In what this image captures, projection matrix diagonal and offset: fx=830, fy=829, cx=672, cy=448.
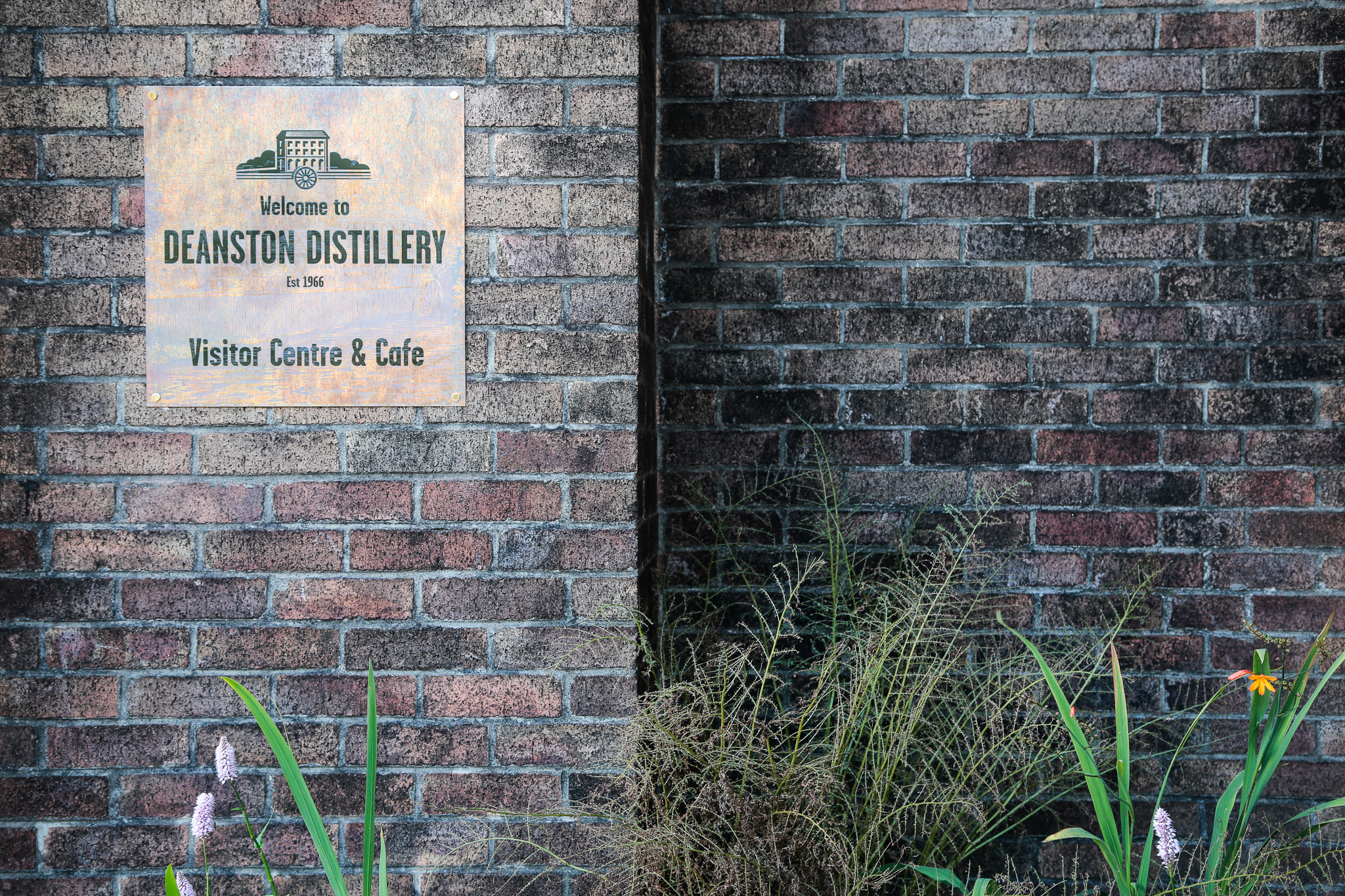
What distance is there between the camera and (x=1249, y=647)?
79.3 inches

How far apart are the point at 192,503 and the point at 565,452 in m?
0.79

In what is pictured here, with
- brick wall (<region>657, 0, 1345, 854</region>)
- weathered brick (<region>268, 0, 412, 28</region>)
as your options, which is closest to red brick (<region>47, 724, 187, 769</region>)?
brick wall (<region>657, 0, 1345, 854</region>)

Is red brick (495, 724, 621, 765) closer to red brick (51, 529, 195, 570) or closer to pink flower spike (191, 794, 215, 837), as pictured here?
pink flower spike (191, 794, 215, 837)

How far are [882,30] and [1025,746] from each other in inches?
67.9

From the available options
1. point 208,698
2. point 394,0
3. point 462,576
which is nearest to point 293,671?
point 208,698

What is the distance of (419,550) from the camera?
1734mm

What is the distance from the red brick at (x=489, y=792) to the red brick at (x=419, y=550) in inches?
17.3

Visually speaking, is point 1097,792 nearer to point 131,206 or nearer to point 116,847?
point 116,847

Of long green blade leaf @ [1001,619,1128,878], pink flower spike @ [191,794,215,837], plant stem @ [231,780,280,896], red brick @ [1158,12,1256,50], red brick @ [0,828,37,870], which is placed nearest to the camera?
plant stem @ [231,780,280,896]

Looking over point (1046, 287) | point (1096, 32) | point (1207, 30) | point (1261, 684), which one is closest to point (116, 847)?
point (1261, 684)

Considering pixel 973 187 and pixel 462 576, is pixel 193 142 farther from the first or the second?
pixel 973 187

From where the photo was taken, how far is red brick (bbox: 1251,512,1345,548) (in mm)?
2014

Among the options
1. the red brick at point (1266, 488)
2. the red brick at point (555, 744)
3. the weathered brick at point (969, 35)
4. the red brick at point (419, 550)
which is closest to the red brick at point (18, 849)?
the red brick at point (419, 550)

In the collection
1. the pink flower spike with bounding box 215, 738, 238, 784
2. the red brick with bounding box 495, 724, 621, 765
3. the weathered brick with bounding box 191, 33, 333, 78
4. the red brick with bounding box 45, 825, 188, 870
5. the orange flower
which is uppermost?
the weathered brick with bounding box 191, 33, 333, 78
